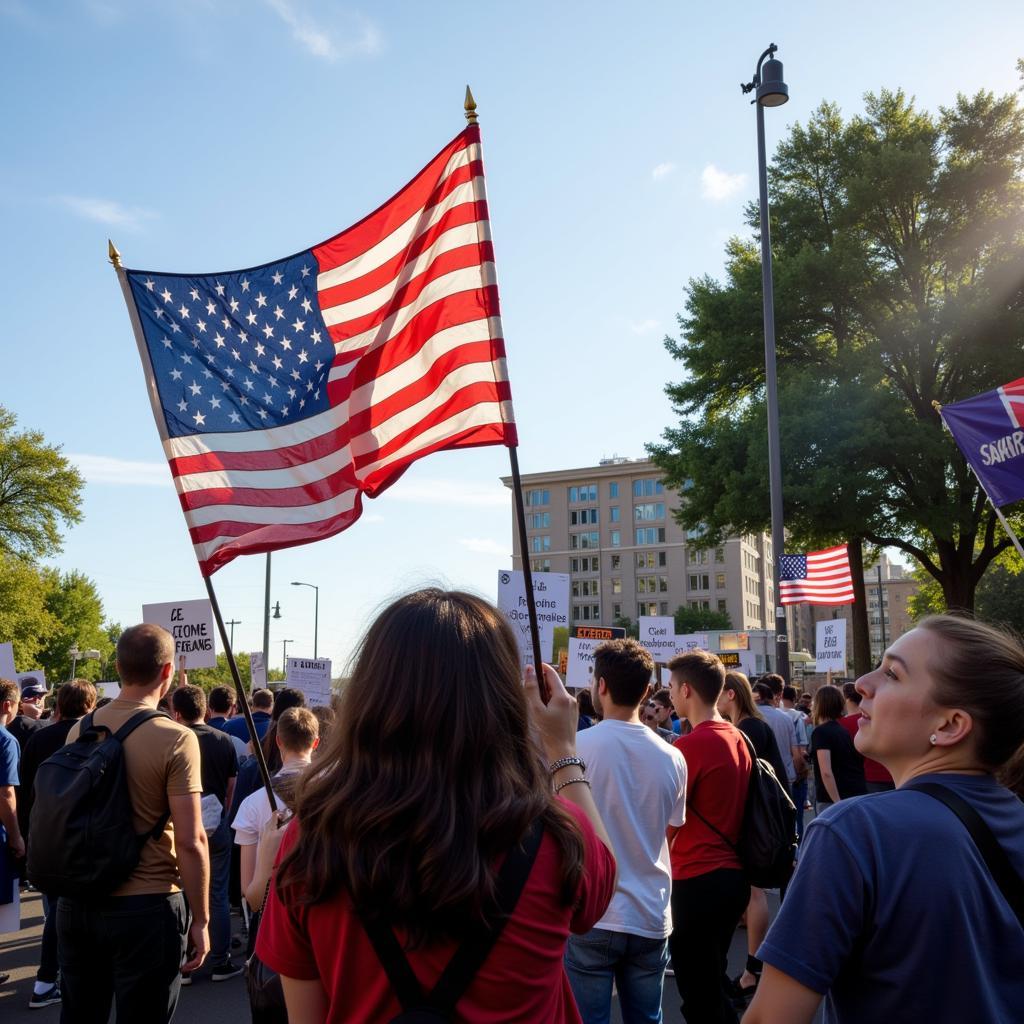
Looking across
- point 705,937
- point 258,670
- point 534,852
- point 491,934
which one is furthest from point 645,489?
point 491,934

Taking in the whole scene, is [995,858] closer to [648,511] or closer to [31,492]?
[31,492]

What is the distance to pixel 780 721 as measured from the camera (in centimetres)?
1060

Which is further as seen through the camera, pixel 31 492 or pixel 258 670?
pixel 31 492

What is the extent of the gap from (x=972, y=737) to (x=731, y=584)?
96516 millimetres

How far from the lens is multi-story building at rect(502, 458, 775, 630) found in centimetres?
9762

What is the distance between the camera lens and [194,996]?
718 cm

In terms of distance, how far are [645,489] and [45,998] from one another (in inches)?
3764

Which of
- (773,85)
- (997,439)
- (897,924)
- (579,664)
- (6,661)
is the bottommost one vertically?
(579,664)

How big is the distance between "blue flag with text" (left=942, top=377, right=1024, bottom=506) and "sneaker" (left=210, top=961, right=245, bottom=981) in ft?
23.9

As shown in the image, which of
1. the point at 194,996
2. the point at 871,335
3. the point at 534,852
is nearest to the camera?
the point at 534,852

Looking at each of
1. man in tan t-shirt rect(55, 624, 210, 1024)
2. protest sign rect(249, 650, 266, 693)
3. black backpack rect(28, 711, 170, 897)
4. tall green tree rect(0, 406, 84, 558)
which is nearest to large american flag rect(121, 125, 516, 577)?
man in tan t-shirt rect(55, 624, 210, 1024)

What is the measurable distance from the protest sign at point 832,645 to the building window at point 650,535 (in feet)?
275

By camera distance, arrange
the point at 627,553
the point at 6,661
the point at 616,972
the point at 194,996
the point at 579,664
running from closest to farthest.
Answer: the point at 616,972
the point at 194,996
the point at 6,661
the point at 579,664
the point at 627,553

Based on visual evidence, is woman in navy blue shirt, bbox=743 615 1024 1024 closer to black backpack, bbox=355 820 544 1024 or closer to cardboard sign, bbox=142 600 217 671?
black backpack, bbox=355 820 544 1024
